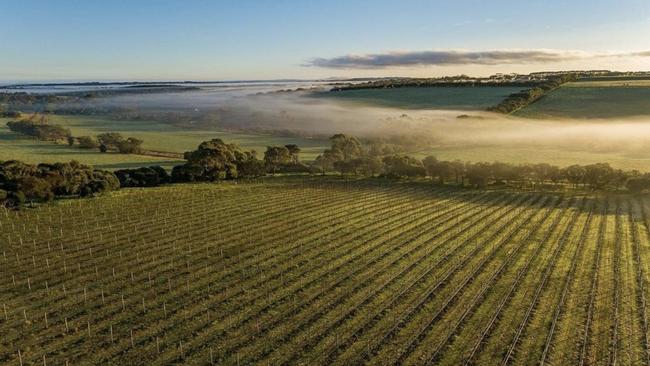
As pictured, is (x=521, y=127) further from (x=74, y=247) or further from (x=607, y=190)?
(x=74, y=247)

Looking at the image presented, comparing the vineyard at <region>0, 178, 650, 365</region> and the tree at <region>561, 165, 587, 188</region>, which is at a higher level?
the tree at <region>561, 165, 587, 188</region>

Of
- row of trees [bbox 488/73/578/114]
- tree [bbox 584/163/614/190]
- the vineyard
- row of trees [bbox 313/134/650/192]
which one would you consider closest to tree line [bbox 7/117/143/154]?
row of trees [bbox 313/134/650/192]

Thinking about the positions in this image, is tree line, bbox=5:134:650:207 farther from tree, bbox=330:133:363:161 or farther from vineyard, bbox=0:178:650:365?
vineyard, bbox=0:178:650:365

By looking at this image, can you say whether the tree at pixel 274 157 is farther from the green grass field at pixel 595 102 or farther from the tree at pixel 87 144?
the green grass field at pixel 595 102

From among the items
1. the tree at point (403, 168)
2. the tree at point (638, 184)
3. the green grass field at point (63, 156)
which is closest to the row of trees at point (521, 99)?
the tree at point (403, 168)

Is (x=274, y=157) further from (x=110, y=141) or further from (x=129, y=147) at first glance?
(x=110, y=141)

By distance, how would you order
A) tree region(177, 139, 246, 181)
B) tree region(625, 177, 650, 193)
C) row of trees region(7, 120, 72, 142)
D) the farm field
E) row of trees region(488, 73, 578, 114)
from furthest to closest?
1. row of trees region(488, 73, 578, 114)
2. row of trees region(7, 120, 72, 142)
3. the farm field
4. tree region(177, 139, 246, 181)
5. tree region(625, 177, 650, 193)

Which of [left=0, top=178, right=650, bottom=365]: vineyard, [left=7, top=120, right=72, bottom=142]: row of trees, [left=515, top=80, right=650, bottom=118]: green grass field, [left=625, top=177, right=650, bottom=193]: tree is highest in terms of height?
[left=515, top=80, right=650, bottom=118]: green grass field

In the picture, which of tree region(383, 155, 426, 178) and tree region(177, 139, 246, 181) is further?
tree region(383, 155, 426, 178)

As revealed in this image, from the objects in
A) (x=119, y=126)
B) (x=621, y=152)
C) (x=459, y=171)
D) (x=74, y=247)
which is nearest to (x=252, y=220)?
(x=74, y=247)
